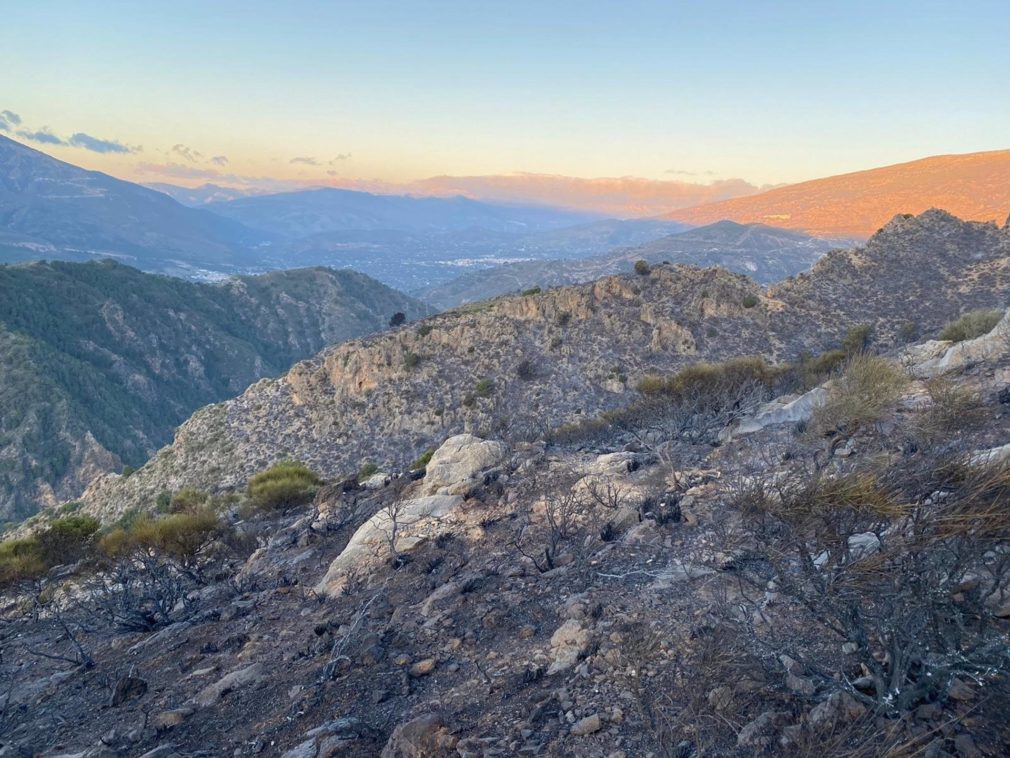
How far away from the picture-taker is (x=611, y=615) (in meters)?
5.84

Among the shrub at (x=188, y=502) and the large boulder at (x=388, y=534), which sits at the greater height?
the large boulder at (x=388, y=534)

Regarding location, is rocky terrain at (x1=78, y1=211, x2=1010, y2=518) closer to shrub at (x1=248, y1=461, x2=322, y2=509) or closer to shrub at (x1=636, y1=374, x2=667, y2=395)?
shrub at (x1=636, y1=374, x2=667, y2=395)

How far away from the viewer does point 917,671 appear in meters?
3.40

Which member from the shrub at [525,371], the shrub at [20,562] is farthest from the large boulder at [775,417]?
the shrub at [525,371]

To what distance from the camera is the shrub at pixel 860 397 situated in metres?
7.91

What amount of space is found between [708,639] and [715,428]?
349 inches

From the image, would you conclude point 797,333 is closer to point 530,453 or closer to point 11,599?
point 530,453

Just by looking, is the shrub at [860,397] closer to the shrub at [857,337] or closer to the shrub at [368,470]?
the shrub at [368,470]

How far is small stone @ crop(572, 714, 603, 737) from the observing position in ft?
13.9

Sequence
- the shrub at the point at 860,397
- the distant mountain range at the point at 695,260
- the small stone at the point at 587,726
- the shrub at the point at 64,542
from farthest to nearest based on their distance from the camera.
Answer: the distant mountain range at the point at 695,260, the shrub at the point at 64,542, the shrub at the point at 860,397, the small stone at the point at 587,726

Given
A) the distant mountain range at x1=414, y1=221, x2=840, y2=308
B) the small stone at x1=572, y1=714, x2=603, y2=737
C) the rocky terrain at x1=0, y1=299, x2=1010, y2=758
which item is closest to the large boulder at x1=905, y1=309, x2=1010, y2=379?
the rocky terrain at x1=0, y1=299, x2=1010, y2=758

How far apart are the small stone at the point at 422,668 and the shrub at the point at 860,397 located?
19.2ft

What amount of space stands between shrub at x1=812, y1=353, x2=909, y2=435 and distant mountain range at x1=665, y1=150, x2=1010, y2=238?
132390 mm

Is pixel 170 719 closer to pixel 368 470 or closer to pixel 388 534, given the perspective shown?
pixel 388 534
